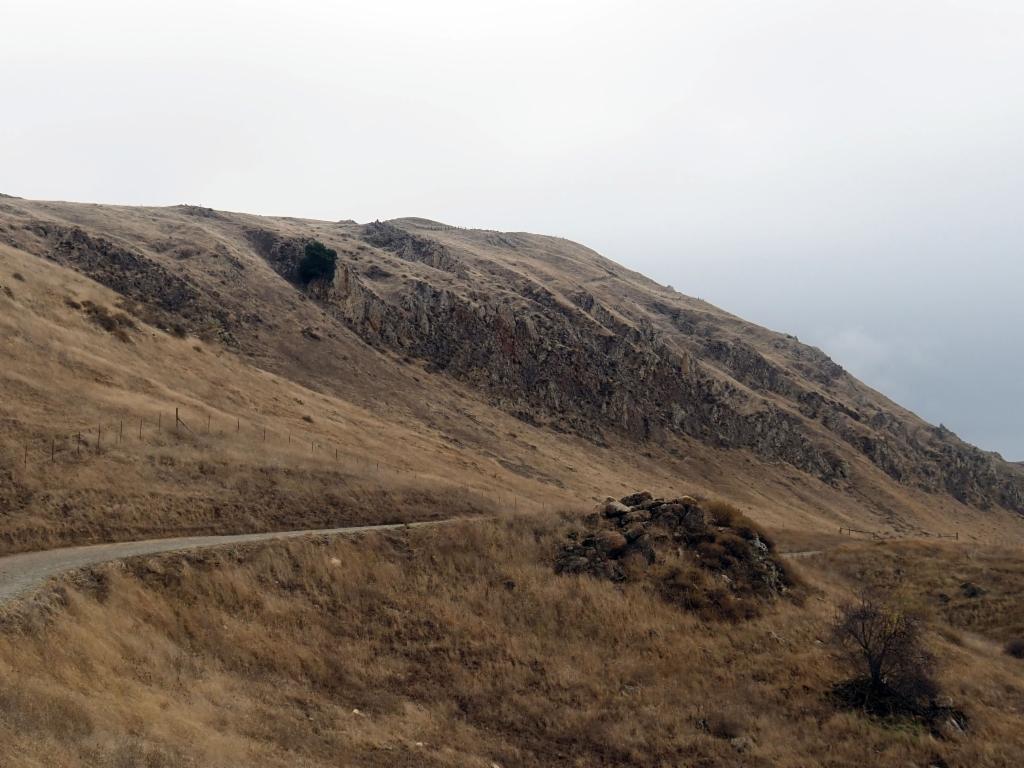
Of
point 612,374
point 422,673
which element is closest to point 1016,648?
point 422,673

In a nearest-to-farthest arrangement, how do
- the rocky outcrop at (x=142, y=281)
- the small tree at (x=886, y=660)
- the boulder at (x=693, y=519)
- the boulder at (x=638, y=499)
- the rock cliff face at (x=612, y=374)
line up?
the small tree at (x=886, y=660), the boulder at (x=693, y=519), the boulder at (x=638, y=499), the rocky outcrop at (x=142, y=281), the rock cliff face at (x=612, y=374)

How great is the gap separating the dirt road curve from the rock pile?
7959 mm

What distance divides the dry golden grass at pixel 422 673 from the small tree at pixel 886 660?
0.80 m

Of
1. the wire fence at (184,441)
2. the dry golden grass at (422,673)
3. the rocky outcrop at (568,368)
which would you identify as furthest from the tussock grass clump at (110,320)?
the dry golden grass at (422,673)

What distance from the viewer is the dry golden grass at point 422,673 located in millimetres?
12227

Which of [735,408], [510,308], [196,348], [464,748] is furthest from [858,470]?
[464,748]

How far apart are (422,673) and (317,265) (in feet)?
181

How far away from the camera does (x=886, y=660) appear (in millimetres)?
17859

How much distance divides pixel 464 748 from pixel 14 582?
403 inches

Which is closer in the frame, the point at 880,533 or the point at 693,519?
the point at 693,519

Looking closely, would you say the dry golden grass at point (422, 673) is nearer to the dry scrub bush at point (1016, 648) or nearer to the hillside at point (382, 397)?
the dry scrub bush at point (1016, 648)

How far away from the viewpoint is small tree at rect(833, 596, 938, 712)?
677 inches

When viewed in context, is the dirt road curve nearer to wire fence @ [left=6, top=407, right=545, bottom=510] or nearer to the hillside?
the hillside

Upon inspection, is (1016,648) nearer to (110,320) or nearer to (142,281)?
(110,320)
